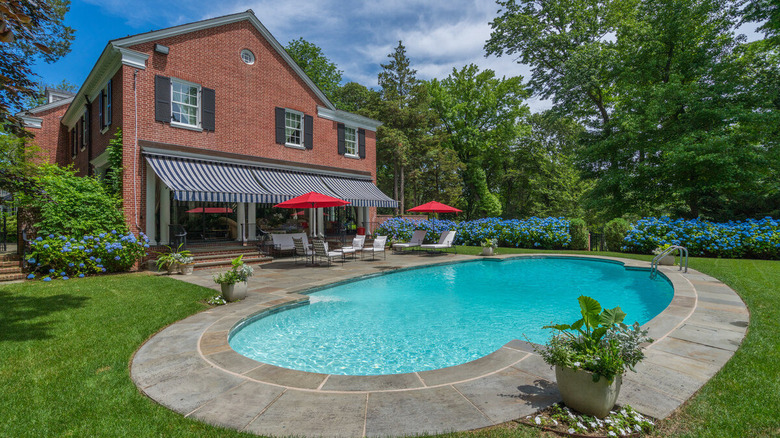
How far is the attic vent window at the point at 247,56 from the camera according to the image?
1592 centimetres

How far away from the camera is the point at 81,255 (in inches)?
396

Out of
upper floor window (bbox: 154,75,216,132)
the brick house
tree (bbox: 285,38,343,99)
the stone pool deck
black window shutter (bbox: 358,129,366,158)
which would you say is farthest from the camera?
tree (bbox: 285,38,343,99)

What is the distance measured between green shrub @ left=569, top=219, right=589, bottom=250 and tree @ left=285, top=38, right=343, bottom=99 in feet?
91.8

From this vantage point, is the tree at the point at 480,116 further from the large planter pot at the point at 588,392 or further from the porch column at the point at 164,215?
the large planter pot at the point at 588,392

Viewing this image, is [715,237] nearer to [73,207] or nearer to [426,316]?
[426,316]

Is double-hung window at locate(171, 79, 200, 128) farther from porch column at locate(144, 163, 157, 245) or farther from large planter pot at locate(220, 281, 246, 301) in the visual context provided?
large planter pot at locate(220, 281, 246, 301)

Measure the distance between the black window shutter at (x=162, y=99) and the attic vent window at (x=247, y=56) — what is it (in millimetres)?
3826

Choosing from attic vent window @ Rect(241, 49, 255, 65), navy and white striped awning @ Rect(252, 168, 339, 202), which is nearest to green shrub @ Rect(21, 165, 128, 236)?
navy and white striped awning @ Rect(252, 168, 339, 202)

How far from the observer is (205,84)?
571 inches

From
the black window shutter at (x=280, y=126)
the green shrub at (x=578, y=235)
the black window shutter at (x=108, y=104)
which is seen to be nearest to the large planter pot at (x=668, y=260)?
the green shrub at (x=578, y=235)

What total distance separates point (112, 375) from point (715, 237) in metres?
20.6

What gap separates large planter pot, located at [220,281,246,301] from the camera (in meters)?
7.36

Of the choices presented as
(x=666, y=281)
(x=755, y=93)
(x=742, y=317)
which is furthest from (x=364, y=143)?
(x=755, y=93)

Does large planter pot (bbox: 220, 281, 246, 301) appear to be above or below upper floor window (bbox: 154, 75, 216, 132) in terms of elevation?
below
